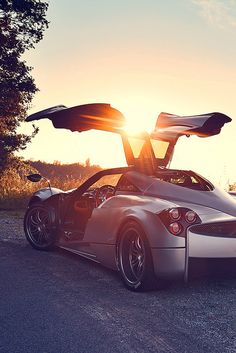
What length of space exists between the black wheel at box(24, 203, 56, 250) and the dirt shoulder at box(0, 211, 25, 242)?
83 centimetres

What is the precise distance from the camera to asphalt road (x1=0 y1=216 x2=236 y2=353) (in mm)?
3926

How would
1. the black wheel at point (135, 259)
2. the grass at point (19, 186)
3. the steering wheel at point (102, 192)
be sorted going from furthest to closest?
1. the grass at point (19, 186)
2. the steering wheel at point (102, 192)
3. the black wheel at point (135, 259)

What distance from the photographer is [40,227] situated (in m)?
8.03

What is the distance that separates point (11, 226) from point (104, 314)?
631 centimetres

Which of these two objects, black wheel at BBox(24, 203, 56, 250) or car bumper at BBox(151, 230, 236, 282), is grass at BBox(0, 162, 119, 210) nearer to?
black wheel at BBox(24, 203, 56, 250)

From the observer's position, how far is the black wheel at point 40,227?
7.81 m

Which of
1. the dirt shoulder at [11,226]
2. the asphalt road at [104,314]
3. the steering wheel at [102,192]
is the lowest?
the asphalt road at [104,314]

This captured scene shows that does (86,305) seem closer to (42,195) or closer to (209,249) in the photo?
(209,249)

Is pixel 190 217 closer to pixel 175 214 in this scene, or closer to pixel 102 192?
pixel 175 214

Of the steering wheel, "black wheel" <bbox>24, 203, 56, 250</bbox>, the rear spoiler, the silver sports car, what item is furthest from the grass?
the rear spoiler

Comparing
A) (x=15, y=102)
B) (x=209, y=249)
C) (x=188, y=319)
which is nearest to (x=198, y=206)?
(x=209, y=249)

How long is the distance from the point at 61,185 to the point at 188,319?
13.2 m

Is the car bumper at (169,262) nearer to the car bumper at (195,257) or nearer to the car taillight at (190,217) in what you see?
the car bumper at (195,257)

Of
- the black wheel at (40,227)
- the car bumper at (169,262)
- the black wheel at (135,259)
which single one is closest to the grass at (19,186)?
the black wheel at (40,227)
